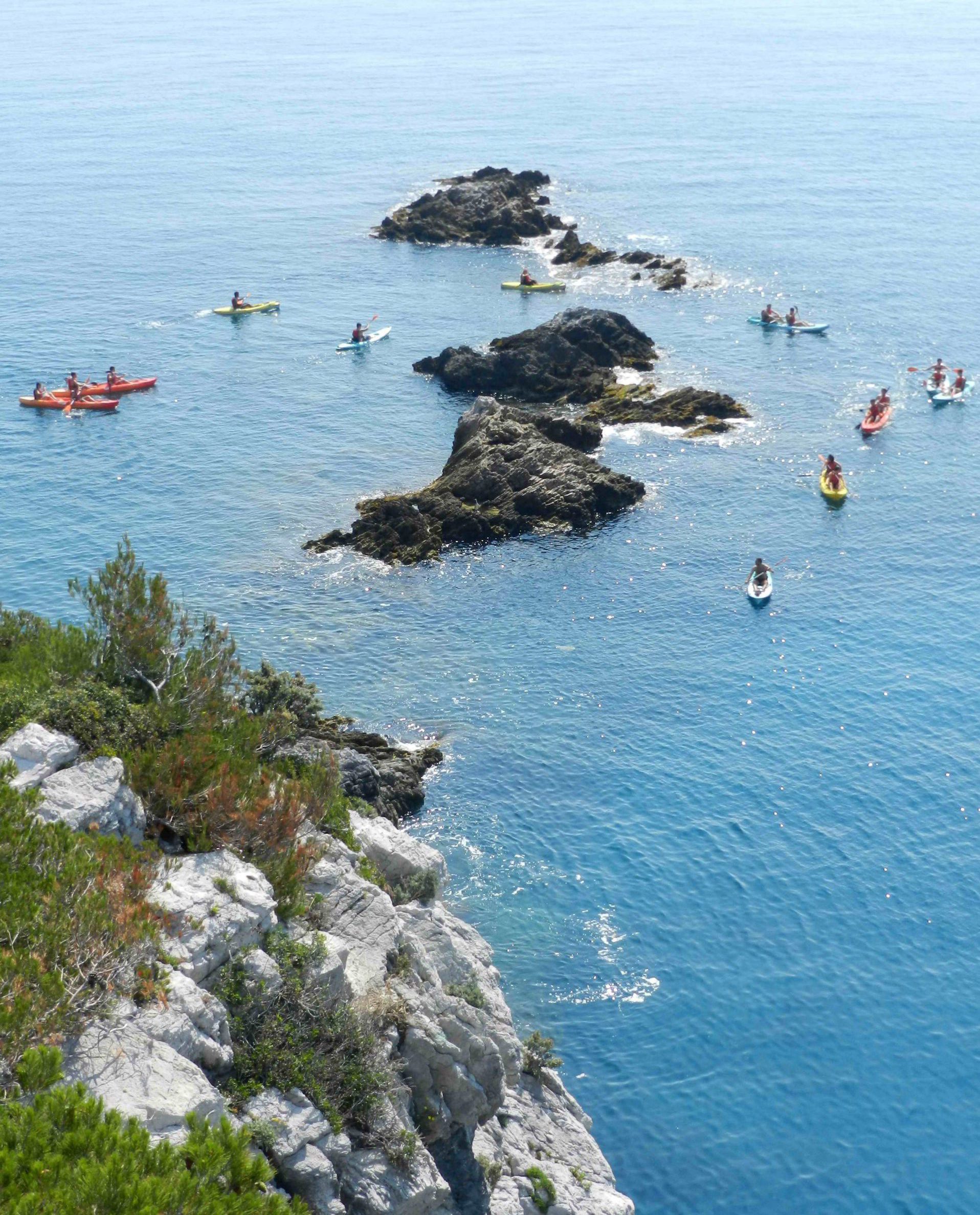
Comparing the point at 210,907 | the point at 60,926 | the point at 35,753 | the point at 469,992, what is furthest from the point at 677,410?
the point at 60,926

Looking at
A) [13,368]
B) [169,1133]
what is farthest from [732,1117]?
[13,368]

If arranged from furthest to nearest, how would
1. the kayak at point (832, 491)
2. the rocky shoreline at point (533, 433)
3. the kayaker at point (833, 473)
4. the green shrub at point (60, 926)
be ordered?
the kayaker at point (833, 473) < the kayak at point (832, 491) < the rocky shoreline at point (533, 433) < the green shrub at point (60, 926)

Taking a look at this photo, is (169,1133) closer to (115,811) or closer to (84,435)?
(115,811)

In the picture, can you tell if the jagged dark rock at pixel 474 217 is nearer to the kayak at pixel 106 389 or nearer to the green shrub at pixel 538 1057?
the kayak at pixel 106 389

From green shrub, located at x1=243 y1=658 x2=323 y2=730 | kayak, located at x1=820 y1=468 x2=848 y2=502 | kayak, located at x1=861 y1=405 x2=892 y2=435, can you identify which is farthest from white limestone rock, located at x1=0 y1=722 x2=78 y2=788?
kayak, located at x1=861 y1=405 x2=892 y2=435

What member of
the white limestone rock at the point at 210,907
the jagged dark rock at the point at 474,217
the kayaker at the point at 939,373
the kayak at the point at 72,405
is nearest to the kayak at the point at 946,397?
the kayaker at the point at 939,373

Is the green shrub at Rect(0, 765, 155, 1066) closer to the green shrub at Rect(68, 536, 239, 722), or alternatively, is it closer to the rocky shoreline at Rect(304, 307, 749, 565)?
the green shrub at Rect(68, 536, 239, 722)
